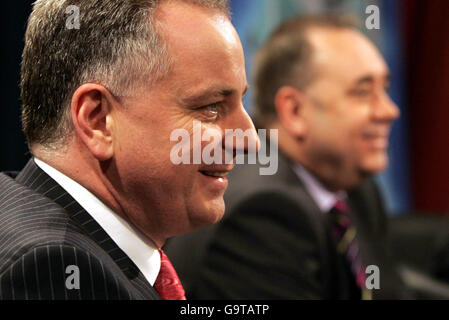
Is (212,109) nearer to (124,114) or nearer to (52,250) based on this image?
(124,114)

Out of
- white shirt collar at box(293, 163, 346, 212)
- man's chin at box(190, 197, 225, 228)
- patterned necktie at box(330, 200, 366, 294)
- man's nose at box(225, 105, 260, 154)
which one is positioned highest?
man's nose at box(225, 105, 260, 154)

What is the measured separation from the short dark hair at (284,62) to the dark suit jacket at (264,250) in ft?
1.07

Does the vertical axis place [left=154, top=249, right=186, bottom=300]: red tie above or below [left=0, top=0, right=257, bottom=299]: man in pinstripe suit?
below

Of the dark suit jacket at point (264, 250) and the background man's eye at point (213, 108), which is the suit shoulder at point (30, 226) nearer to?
the background man's eye at point (213, 108)

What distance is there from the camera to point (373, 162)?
1928 millimetres

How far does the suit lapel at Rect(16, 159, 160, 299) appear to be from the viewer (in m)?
0.87

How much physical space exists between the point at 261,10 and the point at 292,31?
142cm

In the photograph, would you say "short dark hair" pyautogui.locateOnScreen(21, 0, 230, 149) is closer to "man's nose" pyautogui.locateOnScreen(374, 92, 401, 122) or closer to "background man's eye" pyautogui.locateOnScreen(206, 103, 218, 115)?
"background man's eye" pyautogui.locateOnScreen(206, 103, 218, 115)

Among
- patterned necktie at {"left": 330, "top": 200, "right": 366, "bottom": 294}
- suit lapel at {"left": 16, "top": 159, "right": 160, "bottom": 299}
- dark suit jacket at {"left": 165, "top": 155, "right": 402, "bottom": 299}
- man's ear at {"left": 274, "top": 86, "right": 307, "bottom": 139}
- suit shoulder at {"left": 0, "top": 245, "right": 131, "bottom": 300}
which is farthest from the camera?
man's ear at {"left": 274, "top": 86, "right": 307, "bottom": 139}

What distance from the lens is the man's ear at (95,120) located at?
888 mm

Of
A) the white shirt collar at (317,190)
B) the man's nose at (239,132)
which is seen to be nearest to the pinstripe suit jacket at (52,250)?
the man's nose at (239,132)

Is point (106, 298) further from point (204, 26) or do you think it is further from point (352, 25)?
point (352, 25)

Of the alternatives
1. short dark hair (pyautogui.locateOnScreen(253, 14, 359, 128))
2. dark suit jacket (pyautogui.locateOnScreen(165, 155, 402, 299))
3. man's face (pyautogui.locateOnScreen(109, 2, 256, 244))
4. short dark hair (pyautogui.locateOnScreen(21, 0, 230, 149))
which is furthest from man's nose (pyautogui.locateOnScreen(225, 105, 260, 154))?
short dark hair (pyautogui.locateOnScreen(253, 14, 359, 128))
